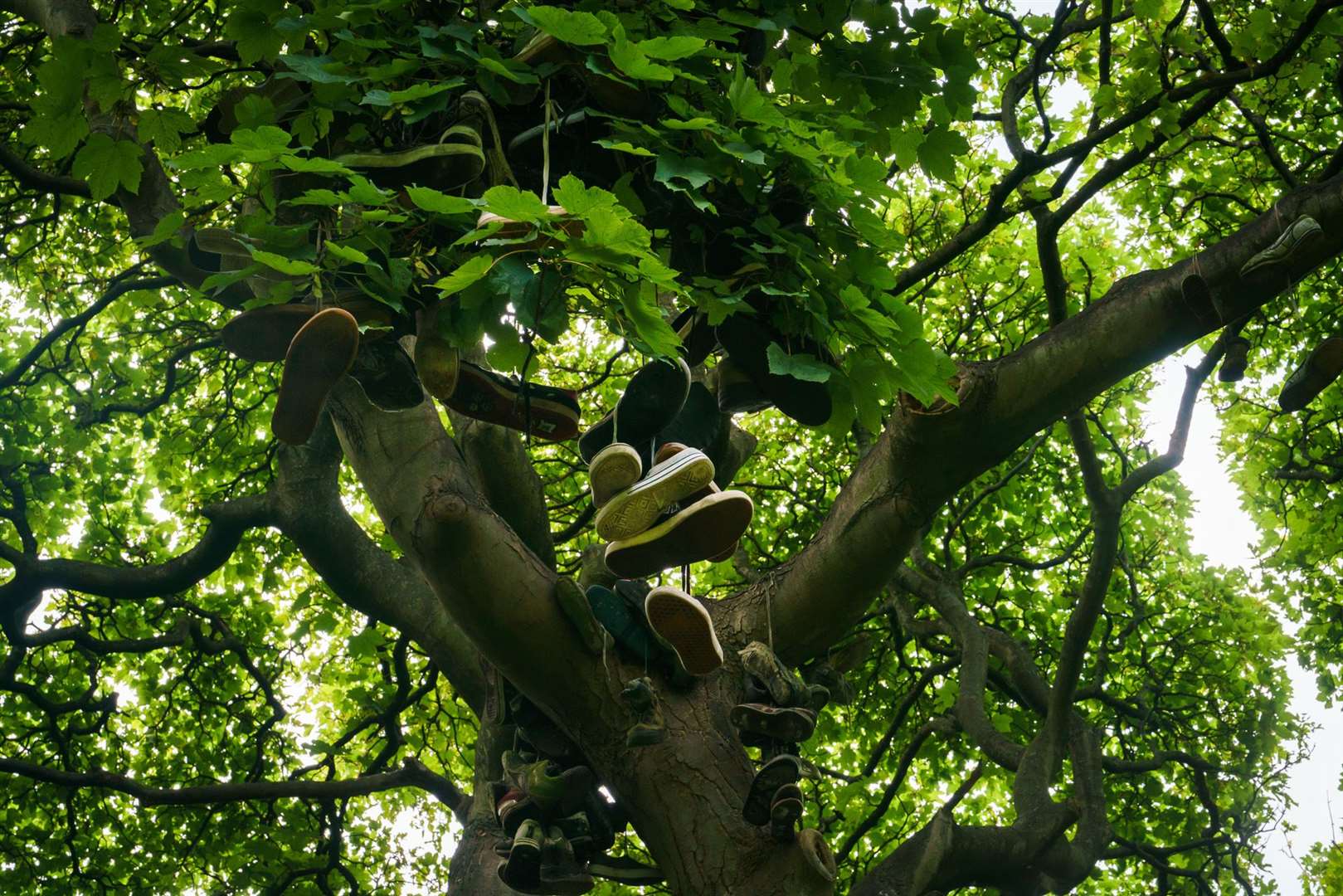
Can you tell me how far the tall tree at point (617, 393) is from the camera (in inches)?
125

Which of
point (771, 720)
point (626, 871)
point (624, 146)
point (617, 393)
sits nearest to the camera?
point (624, 146)

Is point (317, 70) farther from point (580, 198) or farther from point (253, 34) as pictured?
point (580, 198)

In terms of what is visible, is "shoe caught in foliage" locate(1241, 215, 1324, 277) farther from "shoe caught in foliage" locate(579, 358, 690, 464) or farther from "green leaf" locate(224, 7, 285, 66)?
"green leaf" locate(224, 7, 285, 66)

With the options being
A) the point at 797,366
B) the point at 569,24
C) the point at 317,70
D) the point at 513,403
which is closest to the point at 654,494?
the point at 797,366

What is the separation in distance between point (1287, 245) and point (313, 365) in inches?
114

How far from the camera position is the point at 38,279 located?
8.45 meters

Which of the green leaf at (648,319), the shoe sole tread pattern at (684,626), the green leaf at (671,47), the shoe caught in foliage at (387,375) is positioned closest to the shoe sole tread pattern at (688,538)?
the shoe sole tread pattern at (684,626)

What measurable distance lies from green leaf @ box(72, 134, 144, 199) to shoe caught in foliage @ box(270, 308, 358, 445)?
0.70 meters

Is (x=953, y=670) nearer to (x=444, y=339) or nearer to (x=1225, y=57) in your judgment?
(x=1225, y=57)

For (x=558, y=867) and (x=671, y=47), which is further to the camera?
(x=558, y=867)

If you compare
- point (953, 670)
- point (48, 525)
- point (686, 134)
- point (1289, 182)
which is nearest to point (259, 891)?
point (48, 525)

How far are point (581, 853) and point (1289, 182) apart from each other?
4.02 m

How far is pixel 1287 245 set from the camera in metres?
3.68

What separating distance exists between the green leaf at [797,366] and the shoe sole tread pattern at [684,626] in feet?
2.49
